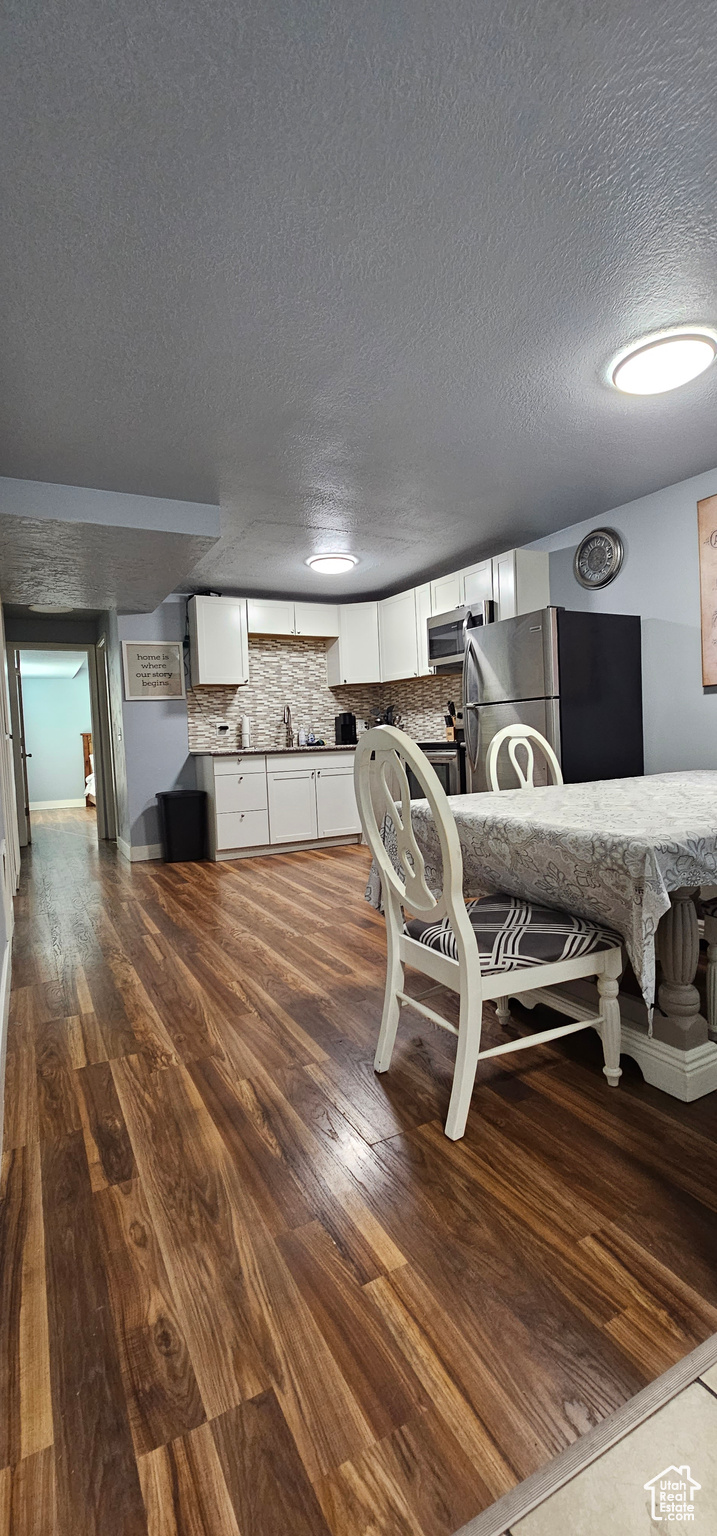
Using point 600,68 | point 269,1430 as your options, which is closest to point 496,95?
point 600,68

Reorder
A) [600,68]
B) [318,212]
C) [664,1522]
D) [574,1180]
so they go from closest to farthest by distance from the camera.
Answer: [664,1522] < [600,68] < [574,1180] < [318,212]

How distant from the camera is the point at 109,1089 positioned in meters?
1.94

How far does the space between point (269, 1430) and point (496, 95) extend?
2352 mm

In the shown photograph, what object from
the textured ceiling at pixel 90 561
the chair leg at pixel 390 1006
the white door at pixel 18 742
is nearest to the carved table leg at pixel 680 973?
the chair leg at pixel 390 1006

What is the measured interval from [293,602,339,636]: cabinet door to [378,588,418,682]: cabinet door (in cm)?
43

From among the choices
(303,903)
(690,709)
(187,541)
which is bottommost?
(303,903)

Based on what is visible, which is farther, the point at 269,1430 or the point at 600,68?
the point at 600,68

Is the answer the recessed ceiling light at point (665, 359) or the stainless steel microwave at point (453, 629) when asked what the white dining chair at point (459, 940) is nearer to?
the recessed ceiling light at point (665, 359)

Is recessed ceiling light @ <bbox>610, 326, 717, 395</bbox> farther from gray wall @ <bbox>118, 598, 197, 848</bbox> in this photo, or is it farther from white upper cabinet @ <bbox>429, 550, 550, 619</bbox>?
gray wall @ <bbox>118, 598, 197, 848</bbox>

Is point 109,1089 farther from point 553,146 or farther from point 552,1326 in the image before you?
point 553,146

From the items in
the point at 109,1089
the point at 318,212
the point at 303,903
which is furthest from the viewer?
the point at 303,903

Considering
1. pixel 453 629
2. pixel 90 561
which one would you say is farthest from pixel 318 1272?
pixel 453 629

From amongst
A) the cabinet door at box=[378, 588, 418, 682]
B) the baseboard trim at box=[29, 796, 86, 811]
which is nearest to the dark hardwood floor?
the cabinet door at box=[378, 588, 418, 682]

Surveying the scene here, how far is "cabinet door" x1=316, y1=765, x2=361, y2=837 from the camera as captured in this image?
5.93 meters
